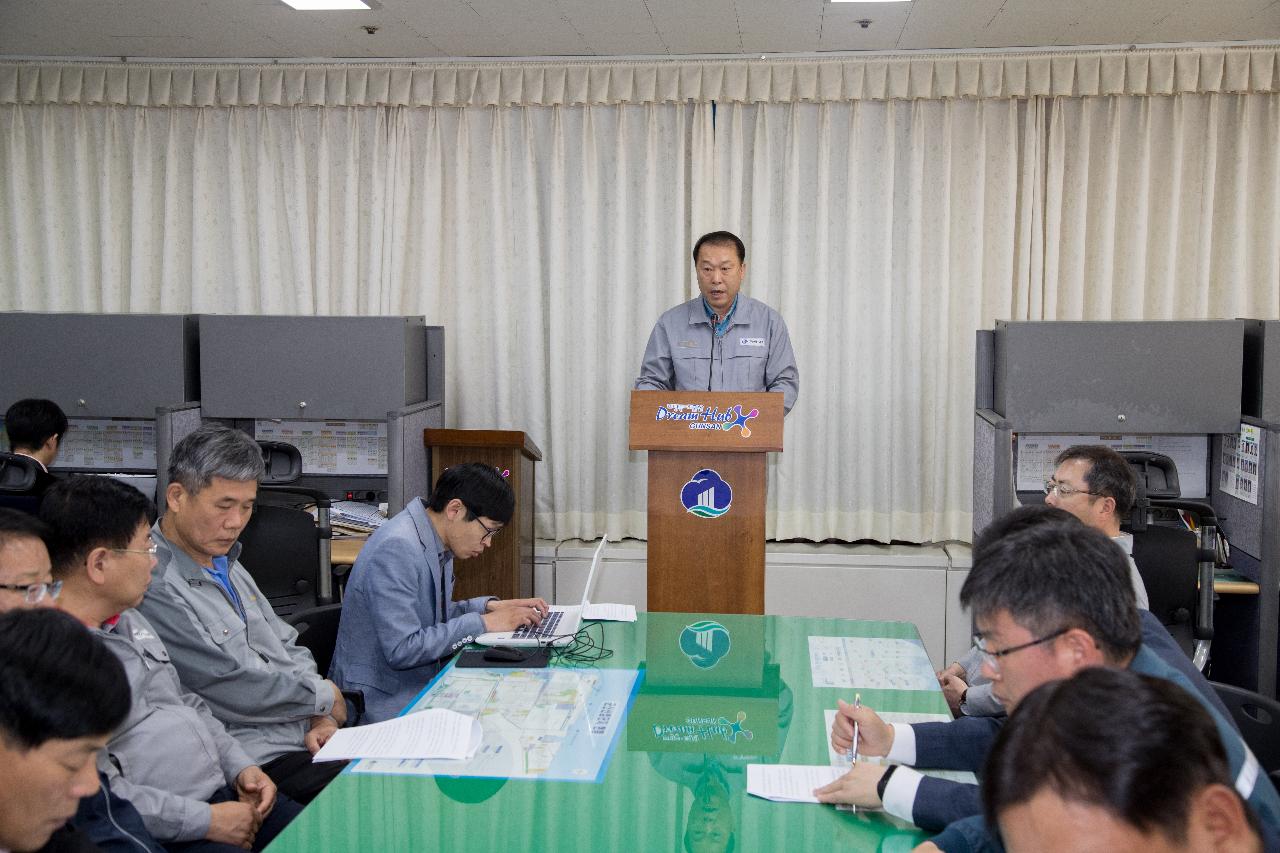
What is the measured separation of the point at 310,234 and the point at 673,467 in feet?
8.85

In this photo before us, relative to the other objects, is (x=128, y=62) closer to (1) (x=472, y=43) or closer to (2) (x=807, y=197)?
(1) (x=472, y=43)

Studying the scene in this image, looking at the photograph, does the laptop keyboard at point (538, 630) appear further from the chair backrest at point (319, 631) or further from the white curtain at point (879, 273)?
the white curtain at point (879, 273)

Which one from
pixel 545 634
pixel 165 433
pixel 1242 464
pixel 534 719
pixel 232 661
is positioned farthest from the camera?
pixel 165 433

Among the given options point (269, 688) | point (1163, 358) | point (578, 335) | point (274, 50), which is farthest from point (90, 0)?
point (1163, 358)

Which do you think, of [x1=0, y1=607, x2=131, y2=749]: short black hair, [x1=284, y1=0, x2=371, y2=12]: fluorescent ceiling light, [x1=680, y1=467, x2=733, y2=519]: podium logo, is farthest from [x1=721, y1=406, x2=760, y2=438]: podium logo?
[x1=0, y1=607, x2=131, y2=749]: short black hair

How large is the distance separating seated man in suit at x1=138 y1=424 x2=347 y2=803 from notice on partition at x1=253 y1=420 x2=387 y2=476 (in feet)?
7.05

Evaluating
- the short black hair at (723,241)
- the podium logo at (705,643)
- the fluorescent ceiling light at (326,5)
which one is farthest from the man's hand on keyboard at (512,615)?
the fluorescent ceiling light at (326,5)

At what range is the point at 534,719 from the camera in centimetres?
222

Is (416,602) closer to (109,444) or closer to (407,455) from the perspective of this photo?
(407,455)

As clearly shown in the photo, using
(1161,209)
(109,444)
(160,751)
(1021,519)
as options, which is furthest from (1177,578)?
(109,444)

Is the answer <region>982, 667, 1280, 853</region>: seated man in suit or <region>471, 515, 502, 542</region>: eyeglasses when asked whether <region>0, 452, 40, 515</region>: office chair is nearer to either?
<region>471, 515, 502, 542</region>: eyeglasses

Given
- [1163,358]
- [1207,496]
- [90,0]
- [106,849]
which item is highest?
[90,0]

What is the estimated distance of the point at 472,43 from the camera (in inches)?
205

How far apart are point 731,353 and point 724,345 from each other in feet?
0.14
